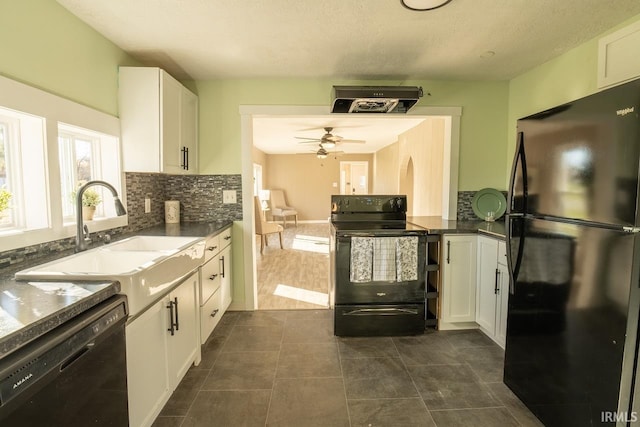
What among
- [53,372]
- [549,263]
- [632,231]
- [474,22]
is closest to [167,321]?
[53,372]

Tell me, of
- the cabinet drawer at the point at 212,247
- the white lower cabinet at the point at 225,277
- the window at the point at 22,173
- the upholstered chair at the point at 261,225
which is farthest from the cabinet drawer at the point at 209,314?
the upholstered chair at the point at 261,225

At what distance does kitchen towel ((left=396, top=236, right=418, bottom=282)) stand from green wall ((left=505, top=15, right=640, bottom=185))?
54.3 inches

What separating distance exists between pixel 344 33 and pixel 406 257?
164 centimetres

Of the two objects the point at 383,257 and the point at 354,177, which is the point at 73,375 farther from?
the point at 354,177

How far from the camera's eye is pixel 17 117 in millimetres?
1507

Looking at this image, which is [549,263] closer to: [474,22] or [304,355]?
[474,22]

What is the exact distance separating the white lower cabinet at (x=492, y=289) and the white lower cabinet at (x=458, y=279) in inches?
2.0

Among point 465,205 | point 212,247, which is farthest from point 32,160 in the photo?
point 465,205

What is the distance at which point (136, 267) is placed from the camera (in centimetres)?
165

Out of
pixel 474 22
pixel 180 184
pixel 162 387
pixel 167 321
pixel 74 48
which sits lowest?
pixel 162 387

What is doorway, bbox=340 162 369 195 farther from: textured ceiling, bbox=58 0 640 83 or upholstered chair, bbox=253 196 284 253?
textured ceiling, bbox=58 0 640 83

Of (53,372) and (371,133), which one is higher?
(371,133)

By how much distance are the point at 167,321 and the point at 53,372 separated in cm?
78

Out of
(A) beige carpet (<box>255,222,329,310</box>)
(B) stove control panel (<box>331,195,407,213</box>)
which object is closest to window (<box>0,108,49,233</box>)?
(A) beige carpet (<box>255,222,329,310</box>)
